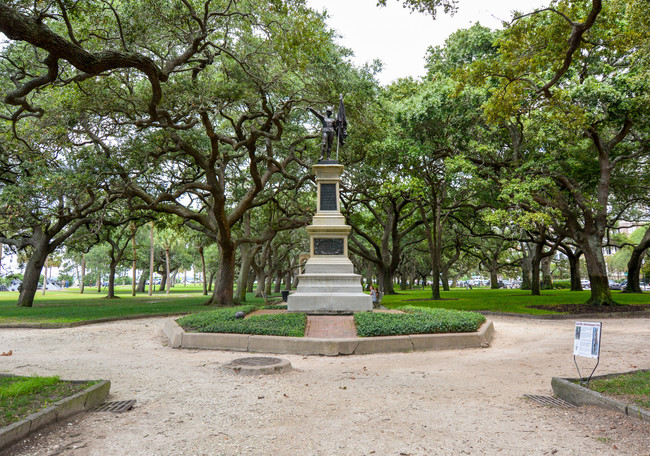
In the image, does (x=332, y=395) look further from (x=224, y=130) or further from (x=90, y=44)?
(x=224, y=130)

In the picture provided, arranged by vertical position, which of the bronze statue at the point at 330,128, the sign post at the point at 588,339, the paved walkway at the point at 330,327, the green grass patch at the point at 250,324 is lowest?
the paved walkway at the point at 330,327

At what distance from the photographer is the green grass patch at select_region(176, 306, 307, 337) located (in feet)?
30.5

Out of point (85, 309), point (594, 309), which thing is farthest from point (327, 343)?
point (85, 309)

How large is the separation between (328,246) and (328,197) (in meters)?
1.88

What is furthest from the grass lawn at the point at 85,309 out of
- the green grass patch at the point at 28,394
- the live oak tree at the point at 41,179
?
the green grass patch at the point at 28,394

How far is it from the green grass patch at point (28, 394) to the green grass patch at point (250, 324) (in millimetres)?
4249

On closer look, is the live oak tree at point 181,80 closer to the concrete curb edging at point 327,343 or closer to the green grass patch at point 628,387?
the concrete curb edging at point 327,343

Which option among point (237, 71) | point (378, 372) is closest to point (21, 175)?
point (237, 71)

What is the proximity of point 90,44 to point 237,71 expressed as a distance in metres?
4.87

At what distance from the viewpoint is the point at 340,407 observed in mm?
5148

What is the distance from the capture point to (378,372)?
701cm

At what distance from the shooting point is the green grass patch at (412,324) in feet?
30.5

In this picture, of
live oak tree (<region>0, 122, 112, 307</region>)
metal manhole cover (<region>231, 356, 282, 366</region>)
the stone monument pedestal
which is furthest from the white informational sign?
live oak tree (<region>0, 122, 112, 307</region>)

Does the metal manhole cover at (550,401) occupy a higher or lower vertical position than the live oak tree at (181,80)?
lower
